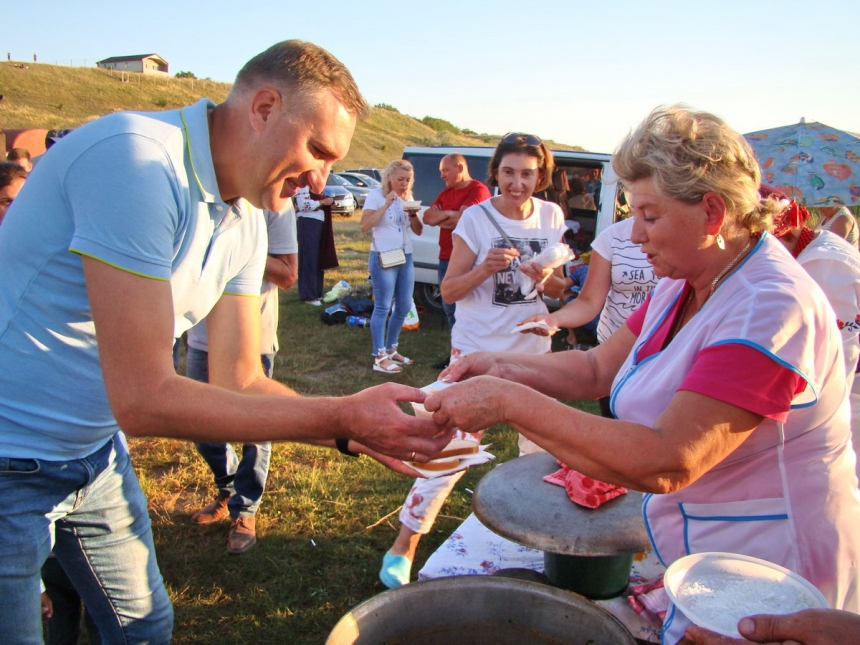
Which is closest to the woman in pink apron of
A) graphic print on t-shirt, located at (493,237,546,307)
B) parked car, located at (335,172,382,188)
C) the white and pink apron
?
the white and pink apron

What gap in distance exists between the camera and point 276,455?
196 inches

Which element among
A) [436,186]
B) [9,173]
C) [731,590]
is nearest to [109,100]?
[436,186]

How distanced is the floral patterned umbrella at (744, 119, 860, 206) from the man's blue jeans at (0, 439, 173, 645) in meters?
5.19

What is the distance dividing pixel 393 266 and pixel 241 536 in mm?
3996

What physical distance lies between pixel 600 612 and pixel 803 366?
88 centimetres

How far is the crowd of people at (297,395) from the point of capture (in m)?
1.51

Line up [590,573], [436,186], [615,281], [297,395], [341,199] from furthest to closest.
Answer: [341,199] < [436,186] < [615,281] < [590,573] < [297,395]

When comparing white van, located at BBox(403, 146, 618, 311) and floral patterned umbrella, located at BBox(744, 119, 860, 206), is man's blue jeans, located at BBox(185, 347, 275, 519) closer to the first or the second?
floral patterned umbrella, located at BBox(744, 119, 860, 206)

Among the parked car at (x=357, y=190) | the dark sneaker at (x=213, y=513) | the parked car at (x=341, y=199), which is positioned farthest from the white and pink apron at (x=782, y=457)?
the parked car at (x=357, y=190)

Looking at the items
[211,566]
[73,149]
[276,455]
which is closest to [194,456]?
[276,455]

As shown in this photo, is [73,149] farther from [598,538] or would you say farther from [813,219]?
[813,219]

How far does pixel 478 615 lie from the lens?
2.01 meters

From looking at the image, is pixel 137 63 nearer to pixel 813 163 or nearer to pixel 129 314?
pixel 813 163

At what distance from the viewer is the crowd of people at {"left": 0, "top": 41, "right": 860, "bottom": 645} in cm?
151
